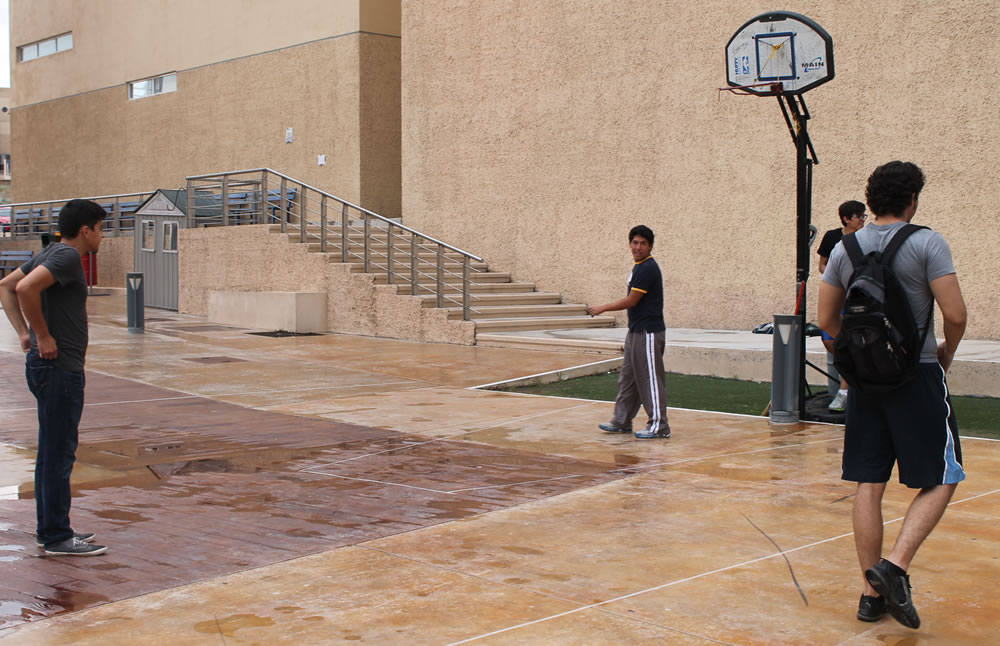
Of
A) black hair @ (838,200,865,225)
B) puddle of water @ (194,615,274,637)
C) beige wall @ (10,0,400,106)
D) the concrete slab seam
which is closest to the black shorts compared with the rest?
the concrete slab seam

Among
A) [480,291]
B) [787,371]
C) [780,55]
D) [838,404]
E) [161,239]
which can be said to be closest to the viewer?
[787,371]

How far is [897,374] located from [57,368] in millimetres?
3952

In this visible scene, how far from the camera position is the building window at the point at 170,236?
80.2ft

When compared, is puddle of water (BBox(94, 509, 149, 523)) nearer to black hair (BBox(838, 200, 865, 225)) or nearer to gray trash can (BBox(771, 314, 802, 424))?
gray trash can (BBox(771, 314, 802, 424))

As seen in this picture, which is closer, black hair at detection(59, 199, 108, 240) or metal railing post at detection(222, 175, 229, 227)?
black hair at detection(59, 199, 108, 240)

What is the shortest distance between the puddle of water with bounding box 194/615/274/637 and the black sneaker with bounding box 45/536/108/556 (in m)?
1.30

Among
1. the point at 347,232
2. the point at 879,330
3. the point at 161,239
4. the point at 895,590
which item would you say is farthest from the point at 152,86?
the point at 895,590

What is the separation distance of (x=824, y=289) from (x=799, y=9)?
12374 mm

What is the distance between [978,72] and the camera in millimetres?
14125

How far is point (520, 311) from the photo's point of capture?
18.6m

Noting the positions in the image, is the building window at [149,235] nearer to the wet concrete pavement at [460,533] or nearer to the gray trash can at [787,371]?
the wet concrete pavement at [460,533]

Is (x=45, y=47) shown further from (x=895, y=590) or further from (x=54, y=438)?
(x=895, y=590)

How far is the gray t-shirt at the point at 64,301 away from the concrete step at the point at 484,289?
13179 mm

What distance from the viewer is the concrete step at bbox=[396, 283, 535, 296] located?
62.3 feet
